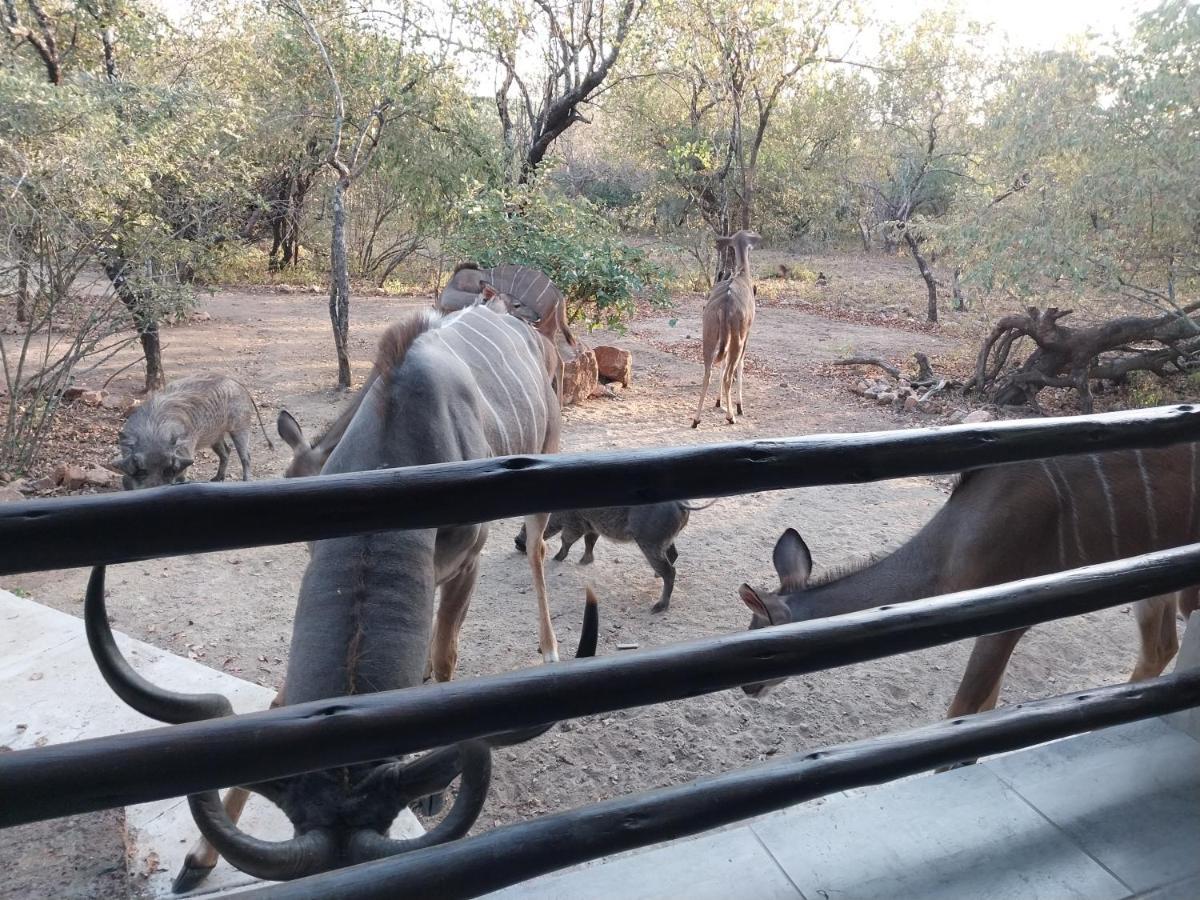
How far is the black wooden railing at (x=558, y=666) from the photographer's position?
51.0 inches

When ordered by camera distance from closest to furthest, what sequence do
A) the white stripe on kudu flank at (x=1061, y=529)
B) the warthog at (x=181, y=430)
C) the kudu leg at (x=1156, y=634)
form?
the white stripe on kudu flank at (x=1061, y=529) → the kudu leg at (x=1156, y=634) → the warthog at (x=181, y=430)

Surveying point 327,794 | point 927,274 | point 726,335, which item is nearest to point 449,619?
point 327,794

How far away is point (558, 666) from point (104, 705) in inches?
93.6

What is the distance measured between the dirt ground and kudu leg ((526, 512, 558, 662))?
0.14 meters

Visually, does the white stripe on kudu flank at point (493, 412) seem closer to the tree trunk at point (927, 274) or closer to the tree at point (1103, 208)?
the tree at point (1103, 208)

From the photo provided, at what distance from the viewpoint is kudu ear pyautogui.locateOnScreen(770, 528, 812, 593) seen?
11.3 ft

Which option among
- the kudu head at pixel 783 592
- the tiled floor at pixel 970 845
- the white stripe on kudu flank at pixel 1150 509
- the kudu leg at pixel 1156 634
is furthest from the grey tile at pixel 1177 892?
the kudu leg at pixel 1156 634

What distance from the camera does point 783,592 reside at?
3445 millimetres

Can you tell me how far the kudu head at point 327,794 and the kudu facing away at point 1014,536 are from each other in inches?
67.6

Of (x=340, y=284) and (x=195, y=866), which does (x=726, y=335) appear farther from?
(x=195, y=866)

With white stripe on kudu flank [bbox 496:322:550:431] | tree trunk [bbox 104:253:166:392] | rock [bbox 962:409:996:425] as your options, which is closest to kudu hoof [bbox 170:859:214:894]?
white stripe on kudu flank [bbox 496:322:550:431]

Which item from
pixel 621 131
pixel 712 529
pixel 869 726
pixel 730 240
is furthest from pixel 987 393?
pixel 621 131

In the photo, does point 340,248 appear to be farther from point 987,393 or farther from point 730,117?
point 730,117

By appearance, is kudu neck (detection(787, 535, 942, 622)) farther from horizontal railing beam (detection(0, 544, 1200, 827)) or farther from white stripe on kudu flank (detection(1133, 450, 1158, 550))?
horizontal railing beam (detection(0, 544, 1200, 827))
